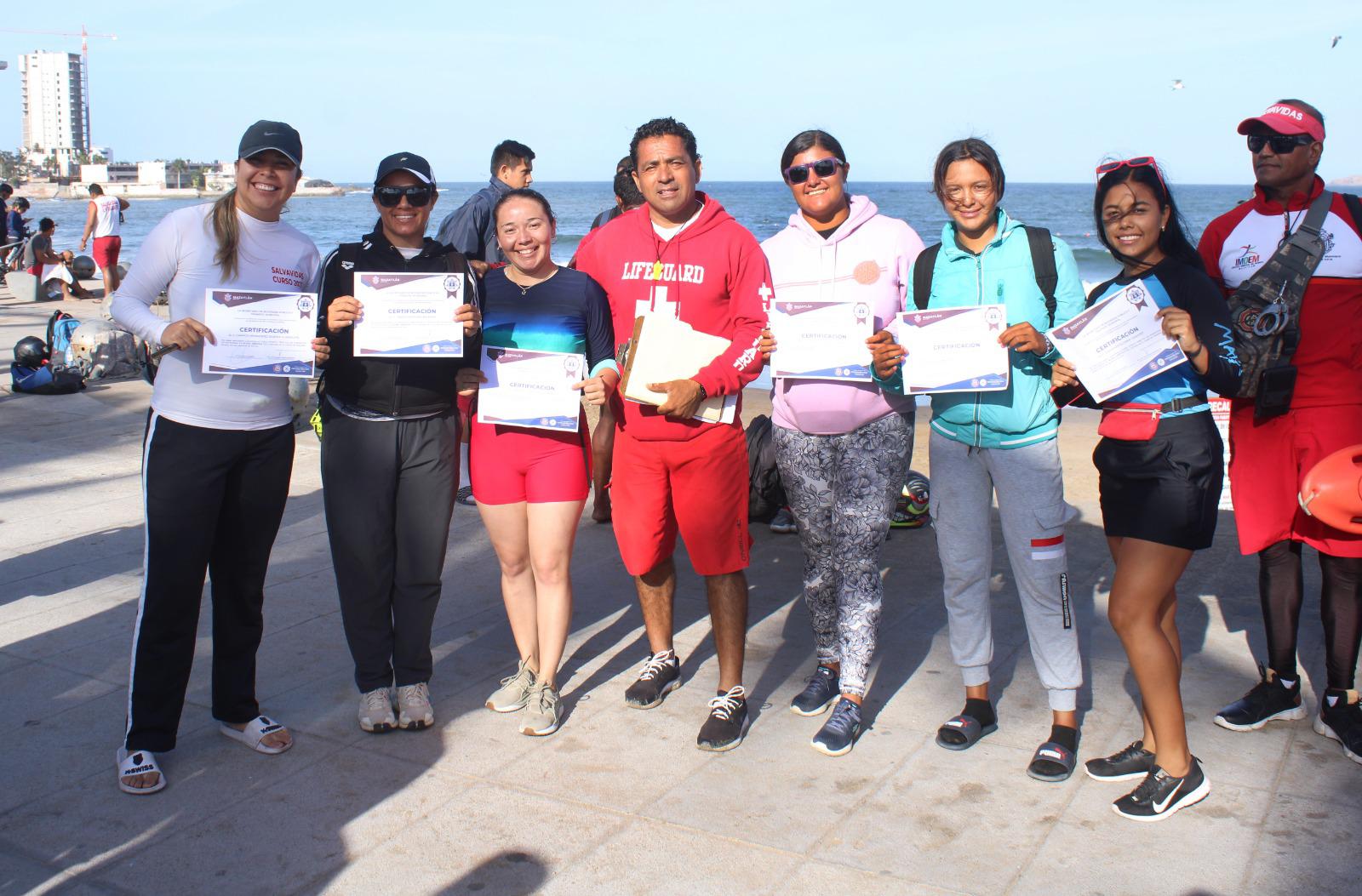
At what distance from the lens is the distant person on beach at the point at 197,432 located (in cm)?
392

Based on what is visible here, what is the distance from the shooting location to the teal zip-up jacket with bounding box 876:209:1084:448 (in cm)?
392

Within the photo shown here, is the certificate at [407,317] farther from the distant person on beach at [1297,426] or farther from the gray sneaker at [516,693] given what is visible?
the distant person on beach at [1297,426]

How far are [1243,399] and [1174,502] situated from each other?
40.4 inches

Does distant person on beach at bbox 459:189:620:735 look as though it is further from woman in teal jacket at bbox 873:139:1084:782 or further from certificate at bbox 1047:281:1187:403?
certificate at bbox 1047:281:1187:403

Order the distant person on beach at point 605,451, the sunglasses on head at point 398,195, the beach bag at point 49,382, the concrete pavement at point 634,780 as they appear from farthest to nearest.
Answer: the beach bag at point 49,382, the distant person on beach at point 605,451, the sunglasses on head at point 398,195, the concrete pavement at point 634,780

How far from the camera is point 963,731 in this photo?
13.7ft

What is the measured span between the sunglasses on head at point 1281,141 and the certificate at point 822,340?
61.7 inches

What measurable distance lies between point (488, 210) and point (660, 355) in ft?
10.7

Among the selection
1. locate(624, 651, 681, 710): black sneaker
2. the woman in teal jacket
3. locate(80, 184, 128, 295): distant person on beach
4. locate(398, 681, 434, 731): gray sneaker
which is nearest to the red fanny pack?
the woman in teal jacket

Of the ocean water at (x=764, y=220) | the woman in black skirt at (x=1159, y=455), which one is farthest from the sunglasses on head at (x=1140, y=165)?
the ocean water at (x=764, y=220)

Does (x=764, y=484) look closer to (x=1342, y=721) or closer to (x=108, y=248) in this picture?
(x=1342, y=721)

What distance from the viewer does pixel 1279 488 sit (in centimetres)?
434

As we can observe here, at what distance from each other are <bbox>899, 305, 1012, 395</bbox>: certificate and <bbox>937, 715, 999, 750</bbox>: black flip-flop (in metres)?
1.21

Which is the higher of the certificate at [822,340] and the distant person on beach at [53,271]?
the certificate at [822,340]
